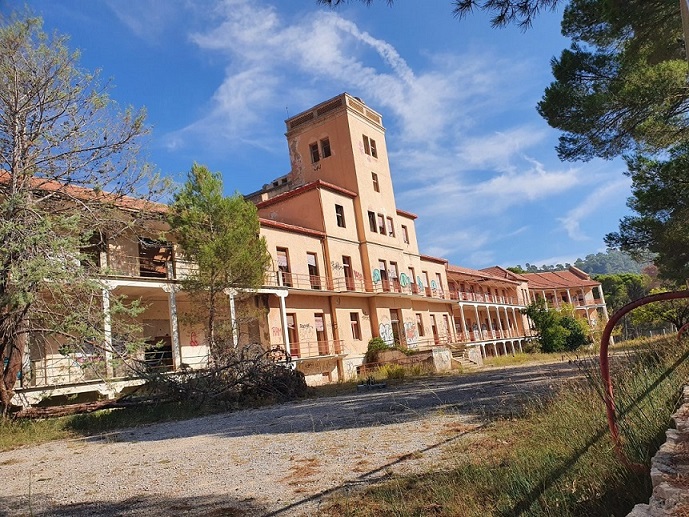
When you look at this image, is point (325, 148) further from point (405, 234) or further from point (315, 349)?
point (315, 349)

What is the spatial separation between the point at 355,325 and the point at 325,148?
10518mm

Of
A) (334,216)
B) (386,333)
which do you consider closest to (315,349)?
(386,333)

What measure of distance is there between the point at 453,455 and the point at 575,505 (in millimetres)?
2391

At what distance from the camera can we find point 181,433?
943cm

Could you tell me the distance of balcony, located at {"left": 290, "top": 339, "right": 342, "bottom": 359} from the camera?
24.0m

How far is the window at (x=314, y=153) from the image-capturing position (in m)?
31.2

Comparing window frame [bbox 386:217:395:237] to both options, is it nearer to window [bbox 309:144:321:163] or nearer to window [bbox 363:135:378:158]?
window [bbox 363:135:378:158]

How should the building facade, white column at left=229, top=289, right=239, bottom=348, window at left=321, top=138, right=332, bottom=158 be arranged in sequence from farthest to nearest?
window at left=321, top=138, right=332, bottom=158
the building facade
white column at left=229, top=289, right=239, bottom=348

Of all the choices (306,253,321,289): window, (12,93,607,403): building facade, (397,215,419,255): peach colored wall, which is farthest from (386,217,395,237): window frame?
(306,253,321,289): window

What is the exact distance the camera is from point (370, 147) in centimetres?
3206

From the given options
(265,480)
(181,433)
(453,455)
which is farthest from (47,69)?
(453,455)

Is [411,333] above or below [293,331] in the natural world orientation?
below

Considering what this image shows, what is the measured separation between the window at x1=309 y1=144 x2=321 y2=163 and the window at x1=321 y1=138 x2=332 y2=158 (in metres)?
0.36

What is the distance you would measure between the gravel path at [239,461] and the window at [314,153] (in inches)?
893
